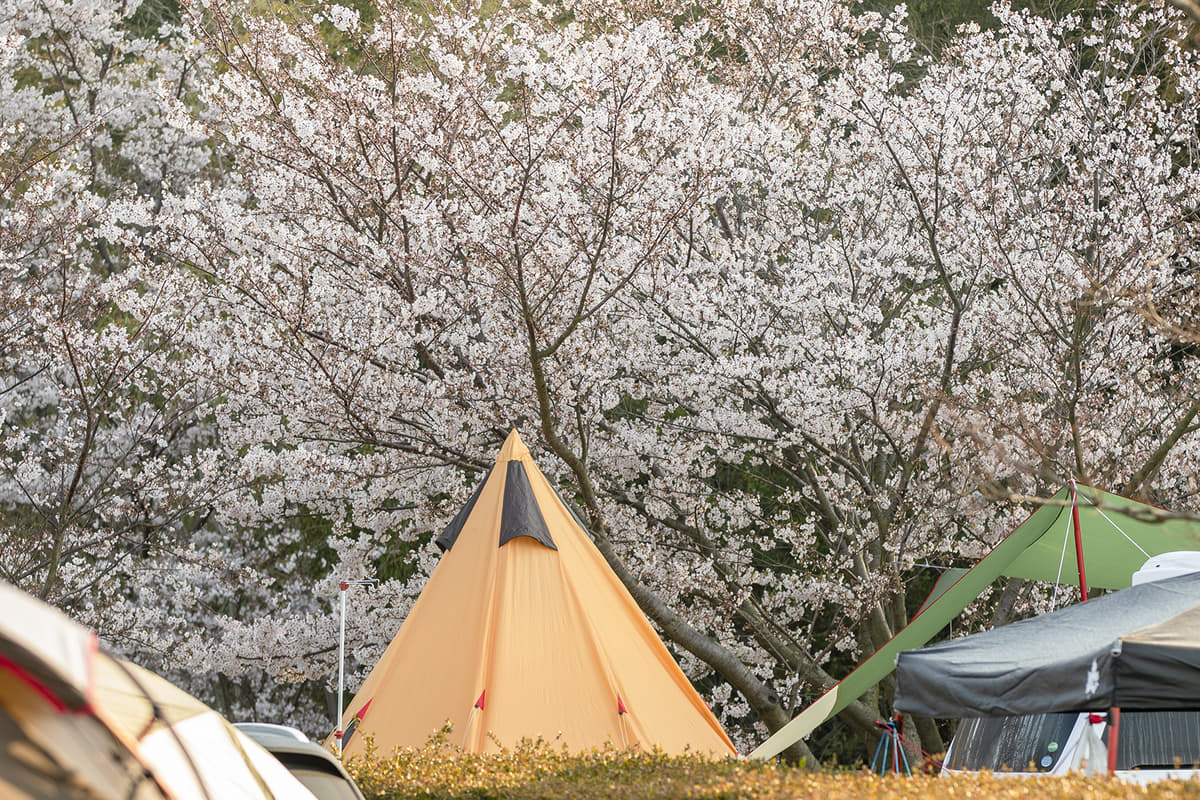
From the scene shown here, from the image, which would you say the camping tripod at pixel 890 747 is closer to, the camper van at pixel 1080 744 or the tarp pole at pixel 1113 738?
the camper van at pixel 1080 744

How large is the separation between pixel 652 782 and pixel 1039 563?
14.5 ft

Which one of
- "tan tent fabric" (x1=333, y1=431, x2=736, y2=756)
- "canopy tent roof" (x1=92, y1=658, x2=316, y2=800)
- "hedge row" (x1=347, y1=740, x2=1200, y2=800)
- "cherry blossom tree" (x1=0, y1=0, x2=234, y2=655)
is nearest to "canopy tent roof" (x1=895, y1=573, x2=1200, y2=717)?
"hedge row" (x1=347, y1=740, x2=1200, y2=800)

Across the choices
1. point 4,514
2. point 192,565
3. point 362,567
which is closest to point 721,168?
point 362,567

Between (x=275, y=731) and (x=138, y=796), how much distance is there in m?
1.63

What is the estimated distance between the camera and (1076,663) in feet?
13.7

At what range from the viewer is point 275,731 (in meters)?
2.88

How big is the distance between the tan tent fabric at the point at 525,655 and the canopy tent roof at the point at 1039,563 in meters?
1.08

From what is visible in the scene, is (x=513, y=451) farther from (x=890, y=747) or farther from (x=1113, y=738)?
(x=1113, y=738)

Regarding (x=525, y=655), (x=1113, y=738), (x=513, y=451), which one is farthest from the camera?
(x=513, y=451)

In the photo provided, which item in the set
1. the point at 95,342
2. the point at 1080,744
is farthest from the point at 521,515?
the point at 95,342

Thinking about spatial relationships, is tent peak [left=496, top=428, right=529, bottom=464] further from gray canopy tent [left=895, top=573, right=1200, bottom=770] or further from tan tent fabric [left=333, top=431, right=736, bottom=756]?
gray canopy tent [left=895, top=573, right=1200, bottom=770]

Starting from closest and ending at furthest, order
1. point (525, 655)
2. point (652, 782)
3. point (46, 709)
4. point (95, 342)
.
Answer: point (46, 709) < point (652, 782) < point (525, 655) < point (95, 342)

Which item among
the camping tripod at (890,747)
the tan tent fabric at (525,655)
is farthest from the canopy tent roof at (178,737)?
the tan tent fabric at (525,655)

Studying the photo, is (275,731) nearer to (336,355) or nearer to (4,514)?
(336,355)
